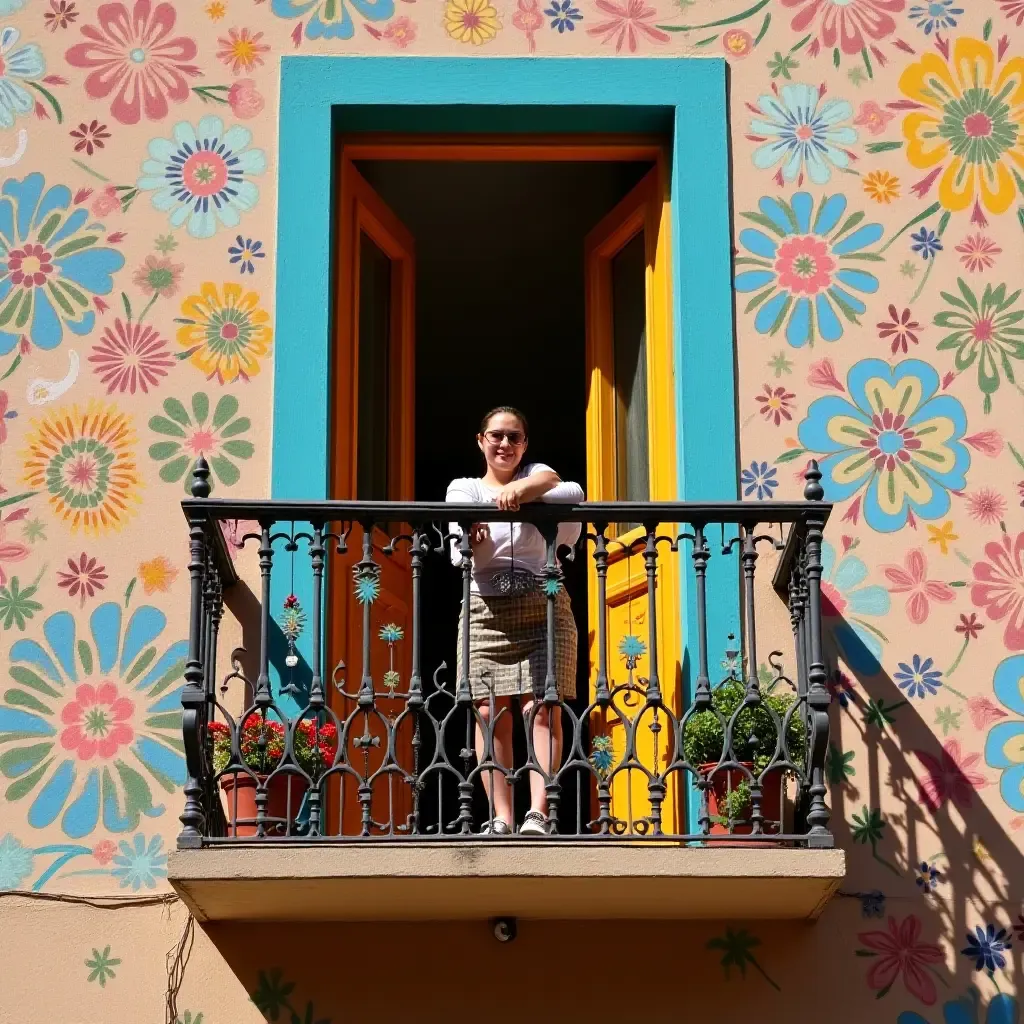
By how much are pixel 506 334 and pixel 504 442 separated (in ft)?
15.2

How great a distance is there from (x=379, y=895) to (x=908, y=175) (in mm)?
3552

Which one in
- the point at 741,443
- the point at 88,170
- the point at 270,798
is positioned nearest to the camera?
the point at 270,798

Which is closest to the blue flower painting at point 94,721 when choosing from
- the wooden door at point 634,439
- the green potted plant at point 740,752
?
the wooden door at point 634,439

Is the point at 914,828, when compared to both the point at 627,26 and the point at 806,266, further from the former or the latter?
the point at 627,26

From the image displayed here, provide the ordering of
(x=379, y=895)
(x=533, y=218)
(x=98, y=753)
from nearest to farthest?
(x=379, y=895) < (x=98, y=753) < (x=533, y=218)

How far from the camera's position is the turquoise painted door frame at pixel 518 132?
8.65 metres

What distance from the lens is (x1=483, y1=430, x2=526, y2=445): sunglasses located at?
27.3 feet

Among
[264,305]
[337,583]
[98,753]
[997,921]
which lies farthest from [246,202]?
[997,921]

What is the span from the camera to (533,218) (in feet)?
37.9

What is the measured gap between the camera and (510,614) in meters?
8.20

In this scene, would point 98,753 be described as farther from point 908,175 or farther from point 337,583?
point 908,175

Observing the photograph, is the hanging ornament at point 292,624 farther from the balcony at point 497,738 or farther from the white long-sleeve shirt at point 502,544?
the white long-sleeve shirt at point 502,544

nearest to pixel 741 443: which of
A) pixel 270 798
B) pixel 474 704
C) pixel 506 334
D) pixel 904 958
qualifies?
pixel 474 704

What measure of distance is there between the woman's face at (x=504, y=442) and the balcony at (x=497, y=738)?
39cm
